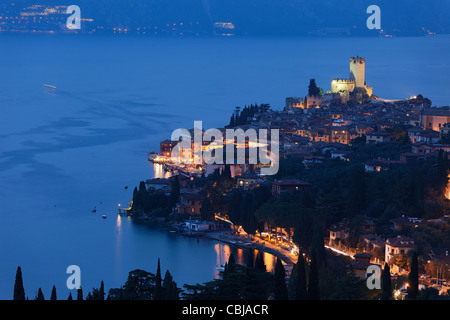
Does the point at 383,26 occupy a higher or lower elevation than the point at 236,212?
higher

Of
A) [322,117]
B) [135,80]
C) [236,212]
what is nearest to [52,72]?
[135,80]

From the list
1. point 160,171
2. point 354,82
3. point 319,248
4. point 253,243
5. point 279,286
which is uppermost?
point 354,82

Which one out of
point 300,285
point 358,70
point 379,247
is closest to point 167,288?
point 300,285

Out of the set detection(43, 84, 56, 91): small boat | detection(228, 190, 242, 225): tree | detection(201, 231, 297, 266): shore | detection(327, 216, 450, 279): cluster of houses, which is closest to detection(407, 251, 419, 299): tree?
detection(327, 216, 450, 279): cluster of houses

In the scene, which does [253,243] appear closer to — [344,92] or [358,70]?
[344,92]

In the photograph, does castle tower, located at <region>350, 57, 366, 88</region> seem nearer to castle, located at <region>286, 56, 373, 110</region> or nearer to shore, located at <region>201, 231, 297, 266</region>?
castle, located at <region>286, 56, 373, 110</region>

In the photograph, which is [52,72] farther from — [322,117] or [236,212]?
[236,212]

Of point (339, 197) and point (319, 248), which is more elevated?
point (339, 197)
